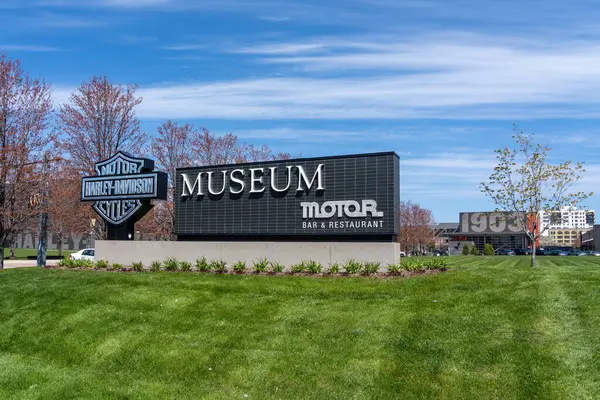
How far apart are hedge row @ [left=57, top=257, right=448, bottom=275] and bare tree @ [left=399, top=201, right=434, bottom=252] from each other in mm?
58718

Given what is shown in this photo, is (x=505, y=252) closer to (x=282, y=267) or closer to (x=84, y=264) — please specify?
(x=282, y=267)

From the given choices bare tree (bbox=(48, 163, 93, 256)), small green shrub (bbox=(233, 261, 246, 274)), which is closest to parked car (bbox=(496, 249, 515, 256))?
bare tree (bbox=(48, 163, 93, 256))

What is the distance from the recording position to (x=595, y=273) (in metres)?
16.4

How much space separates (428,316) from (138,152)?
2980 cm

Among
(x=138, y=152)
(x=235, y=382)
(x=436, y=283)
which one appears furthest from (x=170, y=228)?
(x=235, y=382)

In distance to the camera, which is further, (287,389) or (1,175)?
(1,175)

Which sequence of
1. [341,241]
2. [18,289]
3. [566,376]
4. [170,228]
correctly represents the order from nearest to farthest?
[566,376] < [18,289] < [341,241] < [170,228]

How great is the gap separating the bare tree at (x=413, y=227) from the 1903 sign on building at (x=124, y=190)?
186ft

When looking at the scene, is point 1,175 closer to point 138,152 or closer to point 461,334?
point 138,152

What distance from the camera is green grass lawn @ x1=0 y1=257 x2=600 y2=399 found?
32.7ft

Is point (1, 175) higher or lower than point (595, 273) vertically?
higher

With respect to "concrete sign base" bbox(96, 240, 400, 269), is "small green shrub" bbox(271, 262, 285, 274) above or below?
below

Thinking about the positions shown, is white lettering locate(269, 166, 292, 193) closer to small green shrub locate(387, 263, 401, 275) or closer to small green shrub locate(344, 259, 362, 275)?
small green shrub locate(344, 259, 362, 275)

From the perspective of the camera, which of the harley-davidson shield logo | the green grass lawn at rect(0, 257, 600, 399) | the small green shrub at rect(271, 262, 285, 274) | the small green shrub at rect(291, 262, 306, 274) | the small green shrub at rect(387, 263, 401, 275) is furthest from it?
the harley-davidson shield logo
